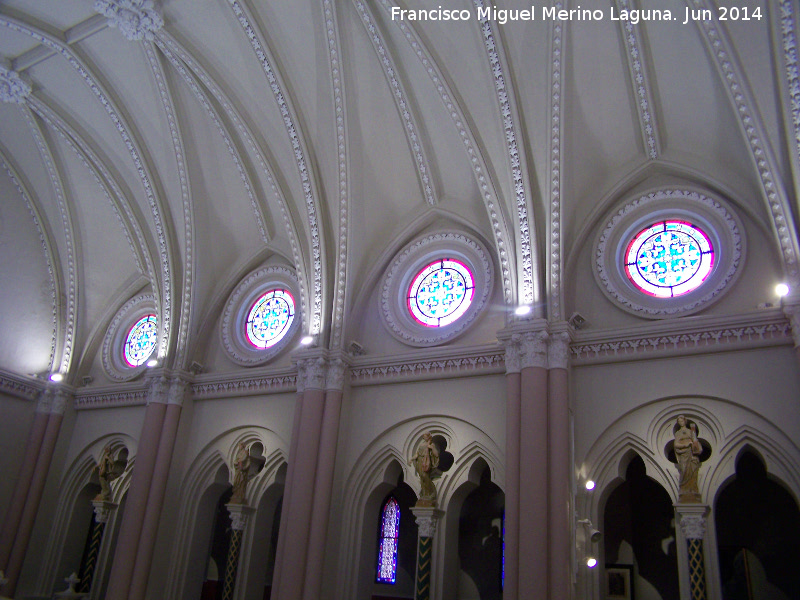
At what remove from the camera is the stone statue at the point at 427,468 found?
557 inches

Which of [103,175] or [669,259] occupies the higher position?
[103,175]

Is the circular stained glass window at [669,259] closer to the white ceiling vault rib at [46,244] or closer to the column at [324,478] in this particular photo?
the column at [324,478]

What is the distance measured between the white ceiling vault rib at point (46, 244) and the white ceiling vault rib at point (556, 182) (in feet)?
47.0

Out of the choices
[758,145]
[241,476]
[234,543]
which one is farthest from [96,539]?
[758,145]

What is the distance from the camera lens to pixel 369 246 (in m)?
17.1

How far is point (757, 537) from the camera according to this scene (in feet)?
48.3

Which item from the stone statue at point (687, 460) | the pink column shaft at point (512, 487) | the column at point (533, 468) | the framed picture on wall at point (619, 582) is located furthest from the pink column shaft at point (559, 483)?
the framed picture on wall at point (619, 582)

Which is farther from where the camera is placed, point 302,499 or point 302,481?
point 302,481

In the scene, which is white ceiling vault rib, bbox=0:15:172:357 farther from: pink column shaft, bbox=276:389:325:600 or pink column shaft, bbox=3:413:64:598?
pink column shaft, bbox=276:389:325:600

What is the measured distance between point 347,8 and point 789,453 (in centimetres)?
1124

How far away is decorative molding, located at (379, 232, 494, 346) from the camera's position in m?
15.4

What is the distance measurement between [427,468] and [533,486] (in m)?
2.70

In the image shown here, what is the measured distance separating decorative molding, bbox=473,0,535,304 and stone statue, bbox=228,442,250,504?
7461 millimetres

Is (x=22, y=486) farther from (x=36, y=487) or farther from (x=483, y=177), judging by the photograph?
(x=483, y=177)
